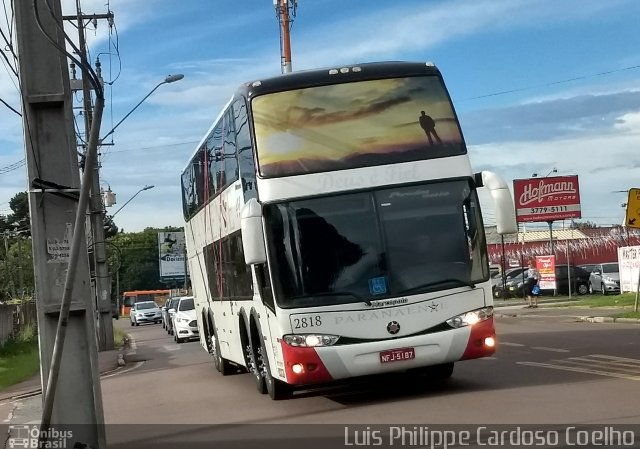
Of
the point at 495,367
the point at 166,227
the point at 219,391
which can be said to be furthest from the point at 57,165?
the point at 166,227

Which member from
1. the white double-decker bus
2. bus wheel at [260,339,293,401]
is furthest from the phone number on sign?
the white double-decker bus

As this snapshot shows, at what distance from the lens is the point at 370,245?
10984 mm

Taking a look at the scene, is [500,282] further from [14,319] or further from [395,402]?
[395,402]

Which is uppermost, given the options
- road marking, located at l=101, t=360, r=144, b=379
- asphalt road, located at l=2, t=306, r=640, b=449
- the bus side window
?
the bus side window

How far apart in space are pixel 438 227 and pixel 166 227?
135360 millimetres

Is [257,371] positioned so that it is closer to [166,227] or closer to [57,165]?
[57,165]

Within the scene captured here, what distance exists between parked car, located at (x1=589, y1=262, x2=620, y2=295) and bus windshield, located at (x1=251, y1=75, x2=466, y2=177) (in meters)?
31.8

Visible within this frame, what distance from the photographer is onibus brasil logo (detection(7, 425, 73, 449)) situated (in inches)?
295

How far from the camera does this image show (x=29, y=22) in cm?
830

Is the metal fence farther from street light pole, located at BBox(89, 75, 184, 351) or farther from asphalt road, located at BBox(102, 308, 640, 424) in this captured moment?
asphalt road, located at BBox(102, 308, 640, 424)

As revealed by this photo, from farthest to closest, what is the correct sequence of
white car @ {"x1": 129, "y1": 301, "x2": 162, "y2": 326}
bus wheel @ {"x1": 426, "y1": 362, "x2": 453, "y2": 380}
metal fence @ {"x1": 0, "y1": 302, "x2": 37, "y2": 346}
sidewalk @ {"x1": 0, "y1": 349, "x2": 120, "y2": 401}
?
white car @ {"x1": 129, "y1": 301, "x2": 162, "y2": 326} → metal fence @ {"x1": 0, "y1": 302, "x2": 37, "y2": 346} → sidewalk @ {"x1": 0, "y1": 349, "x2": 120, "y2": 401} → bus wheel @ {"x1": 426, "y1": 362, "x2": 453, "y2": 380}

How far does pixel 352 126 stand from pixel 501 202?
2079 millimetres

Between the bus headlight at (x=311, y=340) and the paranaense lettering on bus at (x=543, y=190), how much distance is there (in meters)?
38.0

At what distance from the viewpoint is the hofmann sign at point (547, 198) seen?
46.9m
